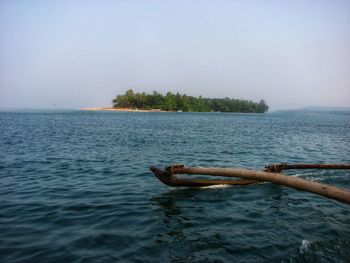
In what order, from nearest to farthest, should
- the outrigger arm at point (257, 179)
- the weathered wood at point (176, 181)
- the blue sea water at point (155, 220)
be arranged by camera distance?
the outrigger arm at point (257, 179) → the blue sea water at point (155, 220) → the weathered wood at point (176, 181)

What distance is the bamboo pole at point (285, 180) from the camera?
21.8 ft

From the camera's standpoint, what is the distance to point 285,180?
8188 mm

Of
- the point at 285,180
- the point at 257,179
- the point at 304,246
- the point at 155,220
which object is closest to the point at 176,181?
the point at 155,220

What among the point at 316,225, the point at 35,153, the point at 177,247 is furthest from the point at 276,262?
the point at 35,153

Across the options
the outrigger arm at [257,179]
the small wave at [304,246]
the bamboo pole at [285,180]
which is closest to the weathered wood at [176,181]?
the outrigger arm at [257,179]

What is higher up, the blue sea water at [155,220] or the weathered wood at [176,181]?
the weathered wood at [176,181]

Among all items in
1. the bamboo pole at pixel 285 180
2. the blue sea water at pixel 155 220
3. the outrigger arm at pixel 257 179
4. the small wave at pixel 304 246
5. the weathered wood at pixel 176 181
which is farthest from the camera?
the weathered wood at pixel 176 181

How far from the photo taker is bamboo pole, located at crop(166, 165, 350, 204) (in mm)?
6645

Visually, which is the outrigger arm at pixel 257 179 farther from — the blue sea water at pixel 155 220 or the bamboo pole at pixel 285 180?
the blue sea water at pixel 155 220

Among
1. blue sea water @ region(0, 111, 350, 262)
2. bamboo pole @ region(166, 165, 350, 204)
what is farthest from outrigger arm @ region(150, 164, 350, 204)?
blue sea water @ region(0, 111, 350, 262)

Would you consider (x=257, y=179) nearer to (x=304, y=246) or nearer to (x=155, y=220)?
(x=304, y=246)

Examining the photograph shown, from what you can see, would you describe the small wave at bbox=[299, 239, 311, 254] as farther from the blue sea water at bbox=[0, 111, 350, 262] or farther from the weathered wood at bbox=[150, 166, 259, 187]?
the weathered wood at bbox=[150, 166, 259, 187]

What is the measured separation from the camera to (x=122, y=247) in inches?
328

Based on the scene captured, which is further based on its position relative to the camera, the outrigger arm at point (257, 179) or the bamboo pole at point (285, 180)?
the outrigger arm at point (257, 179)
